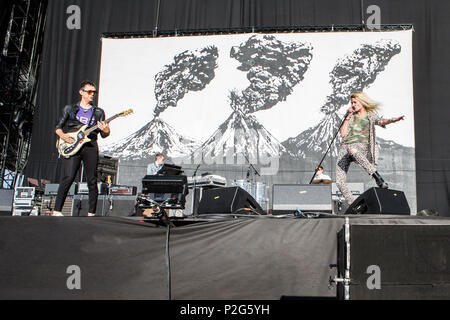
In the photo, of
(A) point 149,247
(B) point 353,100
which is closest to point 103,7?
(B) point 353,100

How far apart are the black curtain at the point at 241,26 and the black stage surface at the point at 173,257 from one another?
21.0ft

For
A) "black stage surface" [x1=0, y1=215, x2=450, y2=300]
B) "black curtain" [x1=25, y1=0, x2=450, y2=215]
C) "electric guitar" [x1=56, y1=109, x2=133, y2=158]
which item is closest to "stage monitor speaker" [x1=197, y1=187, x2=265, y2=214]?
"black stage surface" [x1=0, y1=215, x2=450, y2=300]

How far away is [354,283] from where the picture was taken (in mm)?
2361

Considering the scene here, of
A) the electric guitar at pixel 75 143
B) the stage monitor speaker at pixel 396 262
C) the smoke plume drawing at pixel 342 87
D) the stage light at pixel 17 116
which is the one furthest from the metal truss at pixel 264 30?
the stage monitor speaker at pixel 396 262

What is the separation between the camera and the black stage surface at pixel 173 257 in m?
3.04

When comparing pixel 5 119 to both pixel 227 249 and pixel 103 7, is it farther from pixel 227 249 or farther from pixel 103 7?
pixel 227 249

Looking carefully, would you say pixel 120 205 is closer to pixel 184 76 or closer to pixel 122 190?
pixel 122 190

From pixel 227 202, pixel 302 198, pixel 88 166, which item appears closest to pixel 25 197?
pixel 88 166

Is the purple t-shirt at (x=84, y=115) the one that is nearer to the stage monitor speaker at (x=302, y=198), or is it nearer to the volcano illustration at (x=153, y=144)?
the stage monitor speaker at (x=302, y=198)

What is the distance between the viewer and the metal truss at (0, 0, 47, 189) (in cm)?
1034

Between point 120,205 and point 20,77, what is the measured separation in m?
6.24

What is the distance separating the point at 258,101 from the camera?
361 inches

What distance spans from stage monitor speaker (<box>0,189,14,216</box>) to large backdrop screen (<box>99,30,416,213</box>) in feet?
16.7

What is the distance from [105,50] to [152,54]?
1205 millimetres
